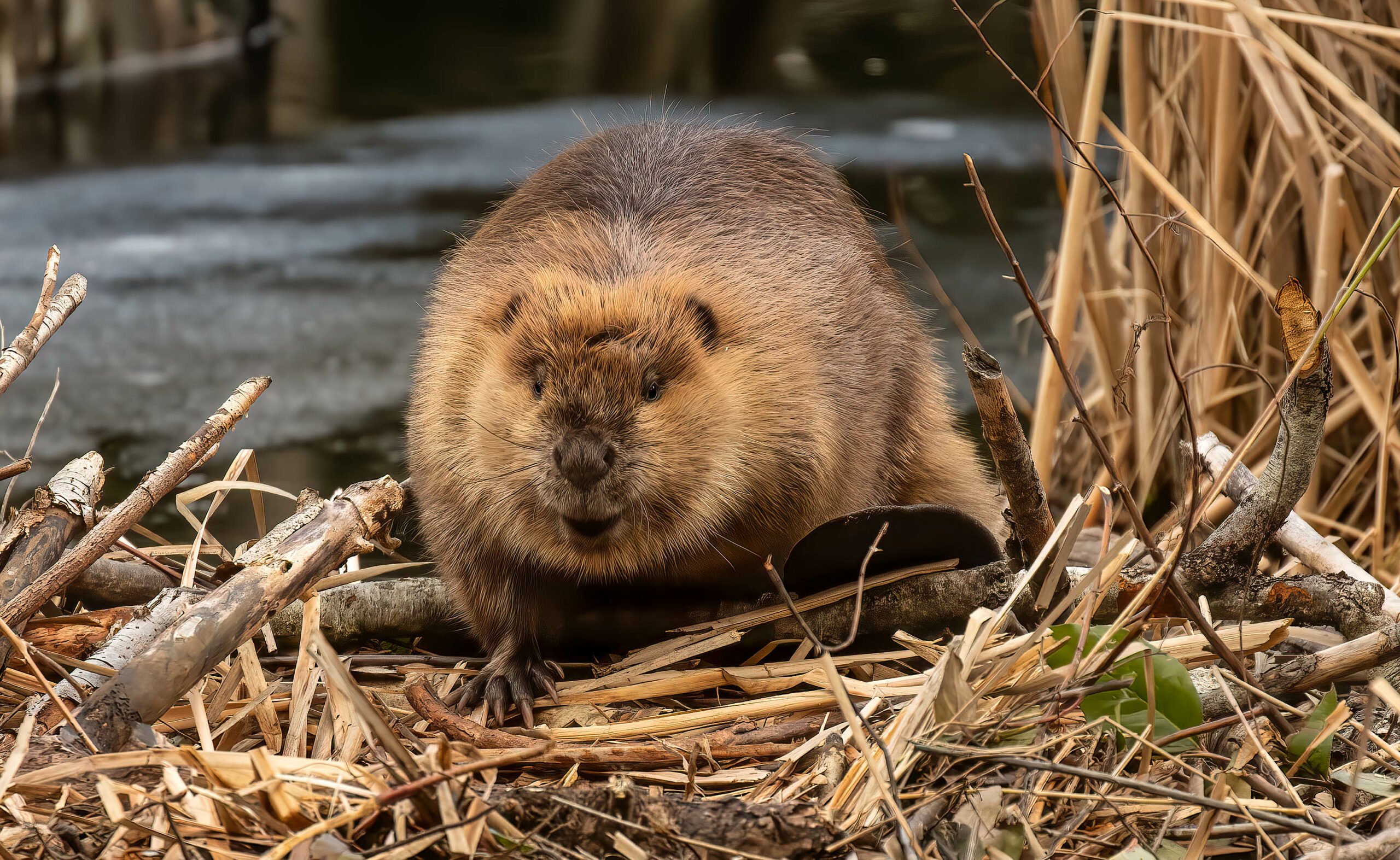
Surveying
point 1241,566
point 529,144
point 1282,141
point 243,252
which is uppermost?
point 1282,141

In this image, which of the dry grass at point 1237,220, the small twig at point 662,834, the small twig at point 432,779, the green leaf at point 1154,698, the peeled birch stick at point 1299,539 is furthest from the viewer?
the dry grass at point 1237,220

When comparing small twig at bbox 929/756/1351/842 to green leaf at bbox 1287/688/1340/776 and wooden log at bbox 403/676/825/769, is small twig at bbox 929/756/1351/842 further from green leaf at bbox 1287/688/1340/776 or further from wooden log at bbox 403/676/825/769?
wooden log at bbox 403/676/825/769

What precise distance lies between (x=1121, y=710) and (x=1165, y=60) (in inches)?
93.0

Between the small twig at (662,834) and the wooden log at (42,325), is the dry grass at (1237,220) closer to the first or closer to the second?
the small twig at (662,834)

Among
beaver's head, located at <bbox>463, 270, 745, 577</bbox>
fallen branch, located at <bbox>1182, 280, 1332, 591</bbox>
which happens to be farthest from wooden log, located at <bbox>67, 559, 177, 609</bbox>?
fallen branch, located at <bbox>1182, 280, 1332, 591</bbox>

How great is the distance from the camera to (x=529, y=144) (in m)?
7.01

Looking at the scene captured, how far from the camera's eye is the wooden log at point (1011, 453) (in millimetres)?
1581

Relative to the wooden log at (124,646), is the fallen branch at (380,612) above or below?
below

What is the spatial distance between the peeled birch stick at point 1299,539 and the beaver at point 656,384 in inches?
23.0

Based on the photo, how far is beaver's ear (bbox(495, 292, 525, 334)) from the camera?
82.4 inches

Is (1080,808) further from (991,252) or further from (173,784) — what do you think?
(991,252)

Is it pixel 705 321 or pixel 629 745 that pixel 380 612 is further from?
pixel 705 321

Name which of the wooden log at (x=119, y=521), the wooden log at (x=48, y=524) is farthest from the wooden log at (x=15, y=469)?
the wooden log at (x=119, y=521)

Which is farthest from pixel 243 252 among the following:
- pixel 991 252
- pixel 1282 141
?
pixel 1282 141
